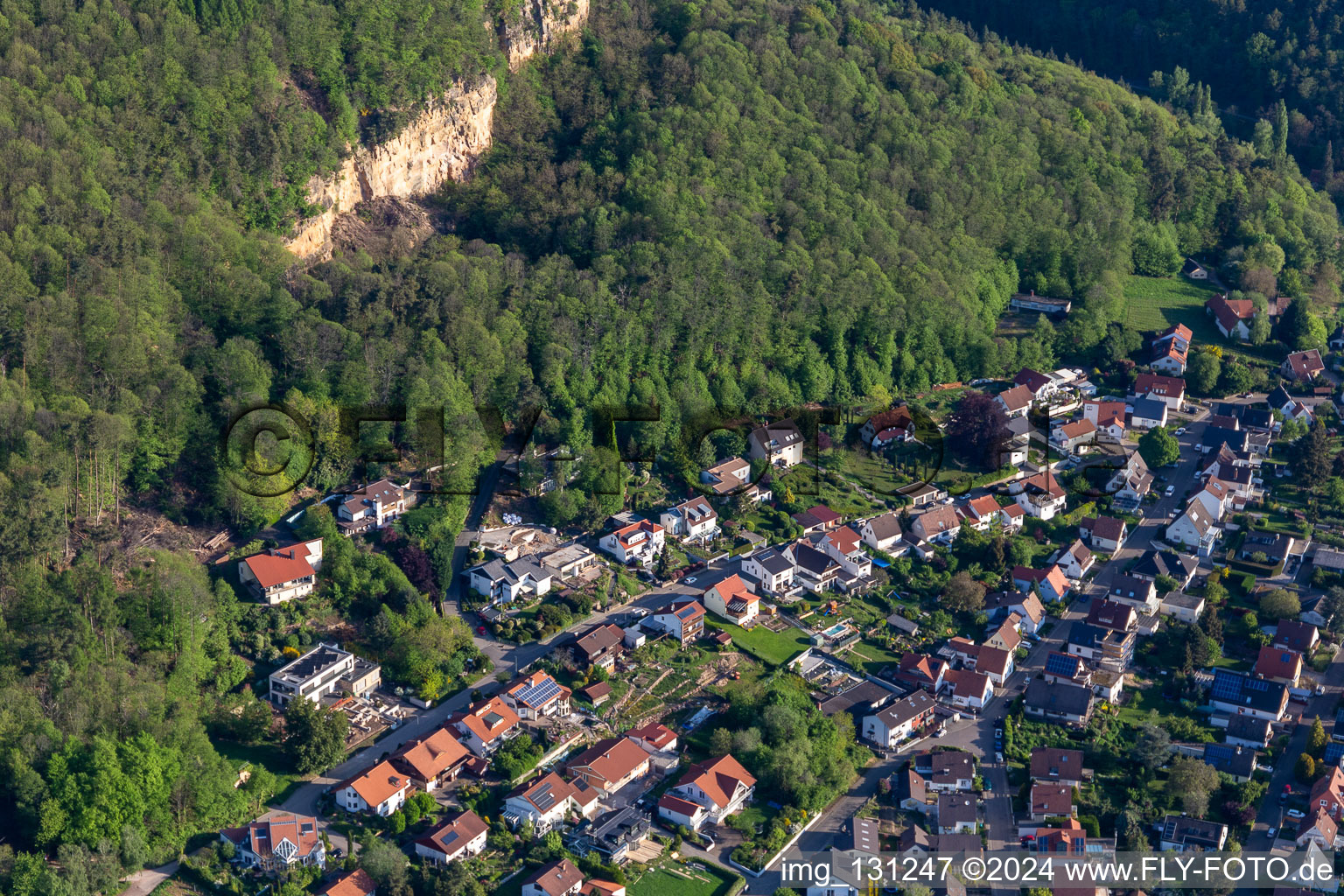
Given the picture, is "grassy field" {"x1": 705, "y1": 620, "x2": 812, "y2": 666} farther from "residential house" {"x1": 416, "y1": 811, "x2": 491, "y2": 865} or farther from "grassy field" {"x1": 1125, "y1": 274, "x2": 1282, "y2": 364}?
"grassy field" {"x1": 1125, "y1": 274, "x2": 1282, "y2": 364}

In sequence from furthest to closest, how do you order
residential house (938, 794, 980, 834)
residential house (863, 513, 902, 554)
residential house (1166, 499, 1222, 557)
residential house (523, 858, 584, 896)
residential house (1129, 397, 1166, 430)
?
residential house (1129, 397, 1166, 430) → residential house (1166, 499, 1222, 557) → residential house (863, 513, 902, 554) → residential house (938, 794, 980, 834) → residential house (523, 858, 584, 896)

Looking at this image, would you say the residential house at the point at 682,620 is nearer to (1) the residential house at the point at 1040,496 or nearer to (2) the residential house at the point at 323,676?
(2) the residential house at the point at 323,676

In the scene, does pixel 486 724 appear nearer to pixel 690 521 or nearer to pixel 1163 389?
pixel 690 521

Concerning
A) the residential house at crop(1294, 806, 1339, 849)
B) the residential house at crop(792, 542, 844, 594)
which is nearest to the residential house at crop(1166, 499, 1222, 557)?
the residential house at crop(792, 542, 844, 594)

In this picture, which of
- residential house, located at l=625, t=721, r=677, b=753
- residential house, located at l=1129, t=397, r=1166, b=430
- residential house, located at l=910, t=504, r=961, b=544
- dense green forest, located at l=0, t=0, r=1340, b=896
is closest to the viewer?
dense green forest, located at l=0, t=0, r=1340, b=896

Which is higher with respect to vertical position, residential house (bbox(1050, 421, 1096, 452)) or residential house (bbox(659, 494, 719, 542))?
residential house (bbox(1050, 421, 1096, 452))

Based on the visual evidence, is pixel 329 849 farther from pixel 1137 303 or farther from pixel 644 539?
pixel 1137 303

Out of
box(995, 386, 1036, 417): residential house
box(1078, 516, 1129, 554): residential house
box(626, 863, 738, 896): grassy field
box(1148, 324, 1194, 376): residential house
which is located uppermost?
box(1148, 324, 1194, 376): residential house

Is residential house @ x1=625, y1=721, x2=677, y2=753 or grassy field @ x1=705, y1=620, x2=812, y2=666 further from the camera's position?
grassy field @ x1=705, y1=620, x2=812, y2=666

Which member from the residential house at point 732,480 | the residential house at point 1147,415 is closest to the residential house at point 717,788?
the residential house at point 732,480
